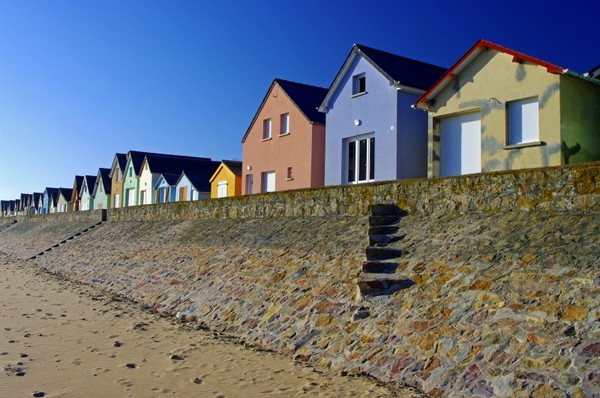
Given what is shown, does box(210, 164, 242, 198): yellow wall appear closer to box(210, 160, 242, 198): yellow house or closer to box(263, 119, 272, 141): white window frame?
box(210, 160, 242, 198): yellow house

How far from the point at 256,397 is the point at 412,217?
5.16m

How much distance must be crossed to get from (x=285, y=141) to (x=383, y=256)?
15.8m

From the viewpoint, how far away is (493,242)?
7602 millimetres

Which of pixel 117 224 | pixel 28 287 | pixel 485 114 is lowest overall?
pixel 28 287

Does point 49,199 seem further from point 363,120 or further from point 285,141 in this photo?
point 363,120

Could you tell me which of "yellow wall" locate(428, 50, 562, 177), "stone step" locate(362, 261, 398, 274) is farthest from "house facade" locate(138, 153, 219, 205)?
"stone step" locate(362, 261, 398, 274)

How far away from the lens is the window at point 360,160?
19.4 m

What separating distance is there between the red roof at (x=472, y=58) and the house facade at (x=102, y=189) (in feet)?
133

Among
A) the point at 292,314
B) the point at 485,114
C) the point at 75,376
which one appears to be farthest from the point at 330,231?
the point at 485,114

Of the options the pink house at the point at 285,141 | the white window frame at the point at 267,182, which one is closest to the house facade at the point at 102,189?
the pink house at the point at 285,141

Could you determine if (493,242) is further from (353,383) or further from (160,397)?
(160,397)

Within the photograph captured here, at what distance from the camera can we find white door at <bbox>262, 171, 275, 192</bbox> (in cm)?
2483

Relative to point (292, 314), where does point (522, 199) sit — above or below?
above

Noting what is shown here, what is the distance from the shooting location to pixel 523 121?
14688 millimetres
